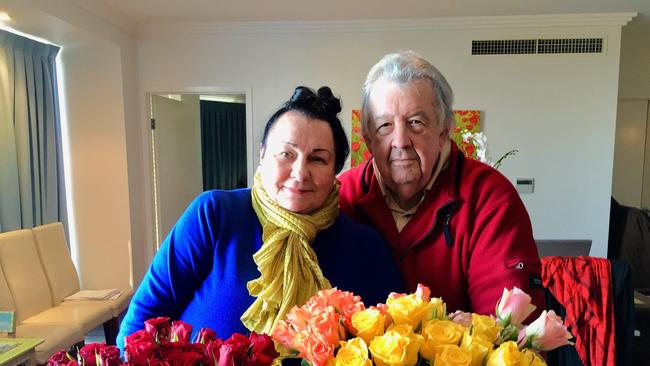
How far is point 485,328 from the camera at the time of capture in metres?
0.45

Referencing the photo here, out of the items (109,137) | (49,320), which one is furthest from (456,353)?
(109,137)

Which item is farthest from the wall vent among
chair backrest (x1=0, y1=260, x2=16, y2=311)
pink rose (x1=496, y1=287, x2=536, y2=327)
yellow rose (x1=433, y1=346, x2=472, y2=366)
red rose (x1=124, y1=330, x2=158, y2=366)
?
chair backrest (x1=0, y1=260, x2=16, y2=311)

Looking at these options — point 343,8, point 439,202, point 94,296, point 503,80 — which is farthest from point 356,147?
point 439,202

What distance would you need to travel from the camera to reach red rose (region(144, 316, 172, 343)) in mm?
479

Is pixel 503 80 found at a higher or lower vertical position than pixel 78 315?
higher

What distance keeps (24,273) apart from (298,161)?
116 inches

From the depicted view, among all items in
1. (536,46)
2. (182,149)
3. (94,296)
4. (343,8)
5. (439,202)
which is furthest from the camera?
(182,149)

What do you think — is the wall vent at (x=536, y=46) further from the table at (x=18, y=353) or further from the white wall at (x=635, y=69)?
the table at (x=18, y=353)

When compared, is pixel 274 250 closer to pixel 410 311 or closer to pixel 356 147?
pixel 410 311

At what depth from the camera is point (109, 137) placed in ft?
12.1

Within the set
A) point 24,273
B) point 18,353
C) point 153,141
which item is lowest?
point 18,353

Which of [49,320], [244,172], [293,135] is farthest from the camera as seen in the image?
[244,172]

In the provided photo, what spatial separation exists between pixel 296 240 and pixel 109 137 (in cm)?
340

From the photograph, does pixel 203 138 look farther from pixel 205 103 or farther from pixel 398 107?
pixel 398 107
